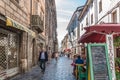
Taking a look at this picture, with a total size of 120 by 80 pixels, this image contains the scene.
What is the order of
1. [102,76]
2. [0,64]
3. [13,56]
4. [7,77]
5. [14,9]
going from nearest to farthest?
[102,76] → [0,64] → [7,77] → [14,9] → [13,56]

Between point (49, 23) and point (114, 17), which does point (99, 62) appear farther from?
point (49, 23)

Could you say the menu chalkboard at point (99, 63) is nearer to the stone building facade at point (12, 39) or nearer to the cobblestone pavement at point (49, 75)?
the stone building facade at point (12, 39)

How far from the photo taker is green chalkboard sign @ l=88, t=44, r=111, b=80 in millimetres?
8502

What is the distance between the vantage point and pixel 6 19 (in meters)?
11.0

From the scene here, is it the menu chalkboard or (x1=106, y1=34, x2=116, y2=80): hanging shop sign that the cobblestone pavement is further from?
(x1=106, y1=34, x2=116, y2=80): hanging shop sign

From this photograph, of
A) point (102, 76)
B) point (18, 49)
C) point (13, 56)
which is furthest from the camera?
point (18, 49)

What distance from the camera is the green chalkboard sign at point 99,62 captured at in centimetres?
850

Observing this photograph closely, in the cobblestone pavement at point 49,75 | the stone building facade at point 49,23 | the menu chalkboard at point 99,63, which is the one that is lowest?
the cobblestone pavement at point 49,75

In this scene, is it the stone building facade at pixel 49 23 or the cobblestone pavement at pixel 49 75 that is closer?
the cobblestone pavement at pixel 49 75

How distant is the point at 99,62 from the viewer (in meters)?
8.63

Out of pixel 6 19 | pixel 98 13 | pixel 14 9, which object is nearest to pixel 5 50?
pixel 14 9

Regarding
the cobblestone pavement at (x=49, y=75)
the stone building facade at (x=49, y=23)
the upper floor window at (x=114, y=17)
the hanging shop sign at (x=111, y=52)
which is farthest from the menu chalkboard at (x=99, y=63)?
the stone building facade at (x=49, y=23)

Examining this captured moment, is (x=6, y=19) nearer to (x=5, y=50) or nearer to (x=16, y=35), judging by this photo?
(x=5, y=50)

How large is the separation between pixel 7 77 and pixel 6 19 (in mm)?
3780
